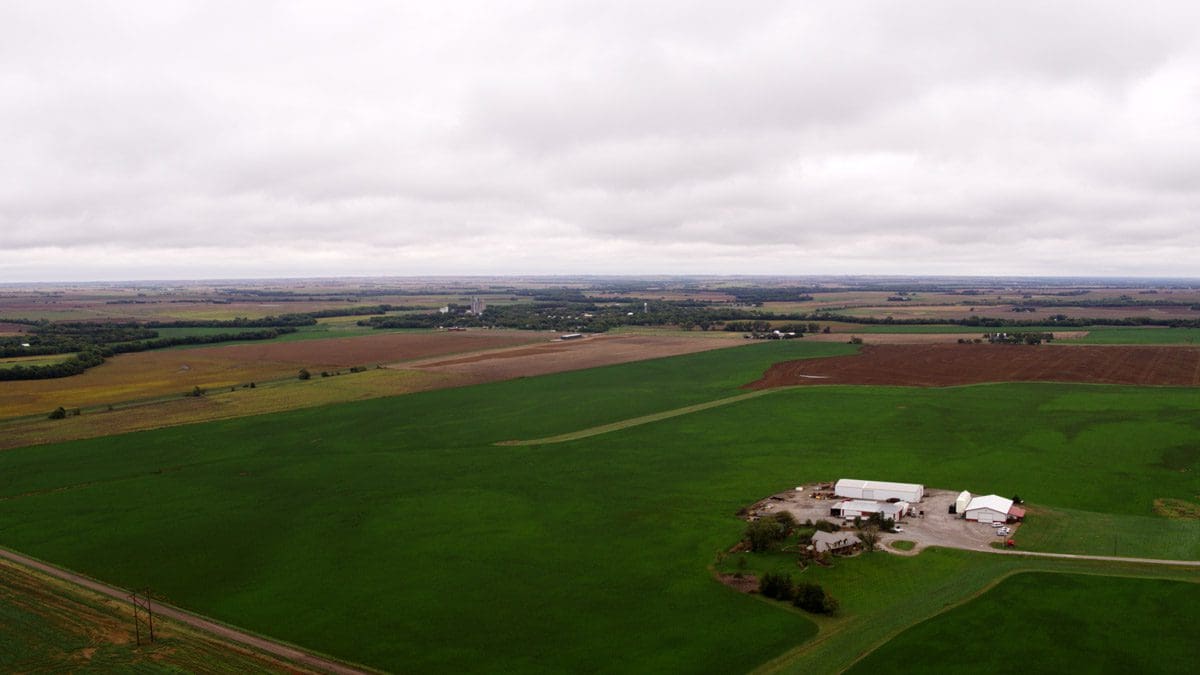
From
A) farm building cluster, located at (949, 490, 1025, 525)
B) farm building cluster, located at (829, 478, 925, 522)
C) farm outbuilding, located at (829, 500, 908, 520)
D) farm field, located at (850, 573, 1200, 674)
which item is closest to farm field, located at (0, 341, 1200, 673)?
farm field, located at (850, 573, 1200, 674)

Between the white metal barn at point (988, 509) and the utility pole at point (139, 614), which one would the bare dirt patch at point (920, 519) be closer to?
the white metal barn at point (988, 509)

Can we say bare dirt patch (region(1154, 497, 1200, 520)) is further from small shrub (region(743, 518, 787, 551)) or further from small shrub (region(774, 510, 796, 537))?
small shrub (region(743, 518, 787, 551))

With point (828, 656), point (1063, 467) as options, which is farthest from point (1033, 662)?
point (1063, 467)

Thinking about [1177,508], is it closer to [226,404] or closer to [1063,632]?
[1063,632]

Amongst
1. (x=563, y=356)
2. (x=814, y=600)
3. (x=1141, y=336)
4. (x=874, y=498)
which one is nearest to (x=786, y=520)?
(x=874, y=498)

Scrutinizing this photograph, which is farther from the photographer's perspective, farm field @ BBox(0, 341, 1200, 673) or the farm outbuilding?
the farm outbuilding

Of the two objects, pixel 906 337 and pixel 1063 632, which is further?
pixel 906 337
